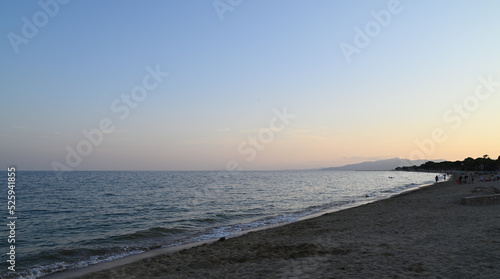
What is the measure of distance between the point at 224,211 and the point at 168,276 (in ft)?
56.7

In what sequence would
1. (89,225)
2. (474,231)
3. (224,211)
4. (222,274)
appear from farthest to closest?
(224,211)
(89,225)
(474,231)
(222,274)

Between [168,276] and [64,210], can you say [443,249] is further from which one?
[64,210]

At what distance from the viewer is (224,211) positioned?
84.2 ft

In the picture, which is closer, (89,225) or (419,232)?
(419,232)

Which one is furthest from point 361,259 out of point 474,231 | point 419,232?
point 474,231

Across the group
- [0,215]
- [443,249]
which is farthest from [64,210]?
[443,249]

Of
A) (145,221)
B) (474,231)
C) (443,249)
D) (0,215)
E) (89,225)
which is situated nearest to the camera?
(443,249)

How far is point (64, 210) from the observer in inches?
1016

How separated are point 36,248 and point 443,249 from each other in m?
16.6

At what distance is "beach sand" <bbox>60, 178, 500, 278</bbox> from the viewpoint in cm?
756

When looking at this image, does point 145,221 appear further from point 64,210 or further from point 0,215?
point 0,215

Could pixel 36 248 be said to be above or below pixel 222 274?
below

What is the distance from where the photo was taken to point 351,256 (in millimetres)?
9188

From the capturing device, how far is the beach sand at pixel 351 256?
24.8 ft
